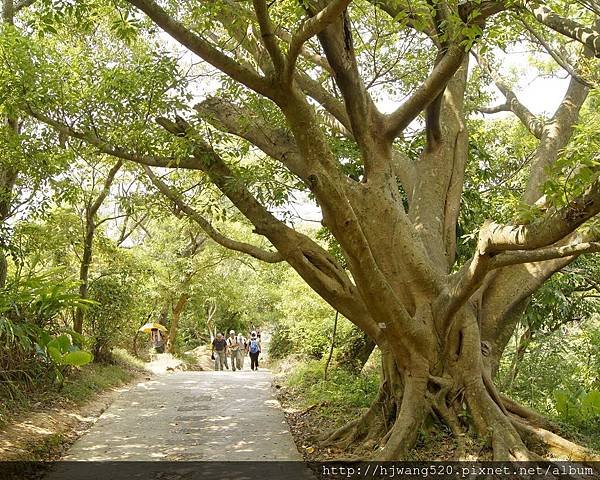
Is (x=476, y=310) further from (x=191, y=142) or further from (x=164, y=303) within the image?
(x=164, y=303)

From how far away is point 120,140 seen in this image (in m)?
7.98

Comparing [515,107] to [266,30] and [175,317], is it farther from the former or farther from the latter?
[175,317]

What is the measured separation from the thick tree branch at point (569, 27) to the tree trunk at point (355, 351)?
875 cm

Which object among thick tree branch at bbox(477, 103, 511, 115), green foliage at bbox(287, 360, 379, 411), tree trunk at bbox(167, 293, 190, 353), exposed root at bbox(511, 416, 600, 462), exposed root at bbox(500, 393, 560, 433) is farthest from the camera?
tree trunk at bbox(167, 293, 190, 353)

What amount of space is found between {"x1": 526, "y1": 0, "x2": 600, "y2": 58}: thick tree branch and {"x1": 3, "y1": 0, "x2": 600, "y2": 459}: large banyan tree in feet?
0.08

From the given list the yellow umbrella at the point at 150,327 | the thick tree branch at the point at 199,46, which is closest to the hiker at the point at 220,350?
the yellow umbrella at the point at 150,327

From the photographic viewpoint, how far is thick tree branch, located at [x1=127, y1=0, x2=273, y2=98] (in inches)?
207

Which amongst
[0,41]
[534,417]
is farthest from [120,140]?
[534,417]

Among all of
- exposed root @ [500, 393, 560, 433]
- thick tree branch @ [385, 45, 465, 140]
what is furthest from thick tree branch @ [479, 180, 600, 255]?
exposed root @ [500, 393, 560, 433]

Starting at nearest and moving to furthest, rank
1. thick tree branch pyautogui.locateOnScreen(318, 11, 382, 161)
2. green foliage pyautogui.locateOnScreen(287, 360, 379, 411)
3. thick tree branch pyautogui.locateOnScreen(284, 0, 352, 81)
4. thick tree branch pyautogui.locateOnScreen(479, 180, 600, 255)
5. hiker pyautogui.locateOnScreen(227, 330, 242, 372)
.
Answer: thick tree branch pyautogui.locateOnScreen(479, 180, 600, 255) < thick tree branch pyautogui.locateOnScreen(284, 0, 352, 81) < thick tree branch pyautogui.locateOnScreen(318, 11, 382, 161) < green foliage pyautogui.locateOnScreen(287, 360, 379, 411) < hiker pyautogui.locateOnScreen(227, 330, 242, 372)

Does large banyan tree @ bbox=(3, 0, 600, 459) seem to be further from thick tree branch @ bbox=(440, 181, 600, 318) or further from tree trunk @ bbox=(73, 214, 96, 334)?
tree trunk @ bbox=(73, 214, 96, 334)

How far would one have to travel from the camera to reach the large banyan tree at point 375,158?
5766 mm

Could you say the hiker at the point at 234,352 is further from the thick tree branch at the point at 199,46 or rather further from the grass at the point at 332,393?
the thick tree branch at the point at 199,46

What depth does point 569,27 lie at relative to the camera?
23.3ft
